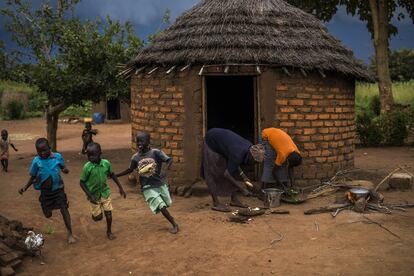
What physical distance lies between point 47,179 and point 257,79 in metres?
3.79

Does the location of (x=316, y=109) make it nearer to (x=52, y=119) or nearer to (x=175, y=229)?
(x=175, y=229)

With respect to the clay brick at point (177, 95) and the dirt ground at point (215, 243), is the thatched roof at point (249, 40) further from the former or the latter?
the dirt ground at point (215, 243)

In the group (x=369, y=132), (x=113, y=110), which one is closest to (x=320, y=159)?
(x=369, y=132)

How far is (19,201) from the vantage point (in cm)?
761

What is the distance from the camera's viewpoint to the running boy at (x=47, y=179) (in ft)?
17.9

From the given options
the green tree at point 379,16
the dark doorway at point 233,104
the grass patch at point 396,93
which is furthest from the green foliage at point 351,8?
the dark doorway at point 233,104

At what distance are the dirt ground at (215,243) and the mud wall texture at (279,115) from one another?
0.78m

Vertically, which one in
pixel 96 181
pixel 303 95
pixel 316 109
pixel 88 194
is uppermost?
pixel 303 95

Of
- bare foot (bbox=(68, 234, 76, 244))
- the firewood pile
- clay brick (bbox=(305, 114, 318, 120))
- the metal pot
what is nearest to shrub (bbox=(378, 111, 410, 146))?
clay brick (bbox=(305, 114, 318, 120))

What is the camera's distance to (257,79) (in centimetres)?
786

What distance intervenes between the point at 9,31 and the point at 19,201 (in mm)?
7332

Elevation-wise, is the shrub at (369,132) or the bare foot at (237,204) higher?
the shrub at (369,132)

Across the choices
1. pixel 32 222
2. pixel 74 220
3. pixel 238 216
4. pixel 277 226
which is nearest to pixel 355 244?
pixel 277 226

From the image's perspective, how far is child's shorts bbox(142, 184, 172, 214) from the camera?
5785 millimetres
